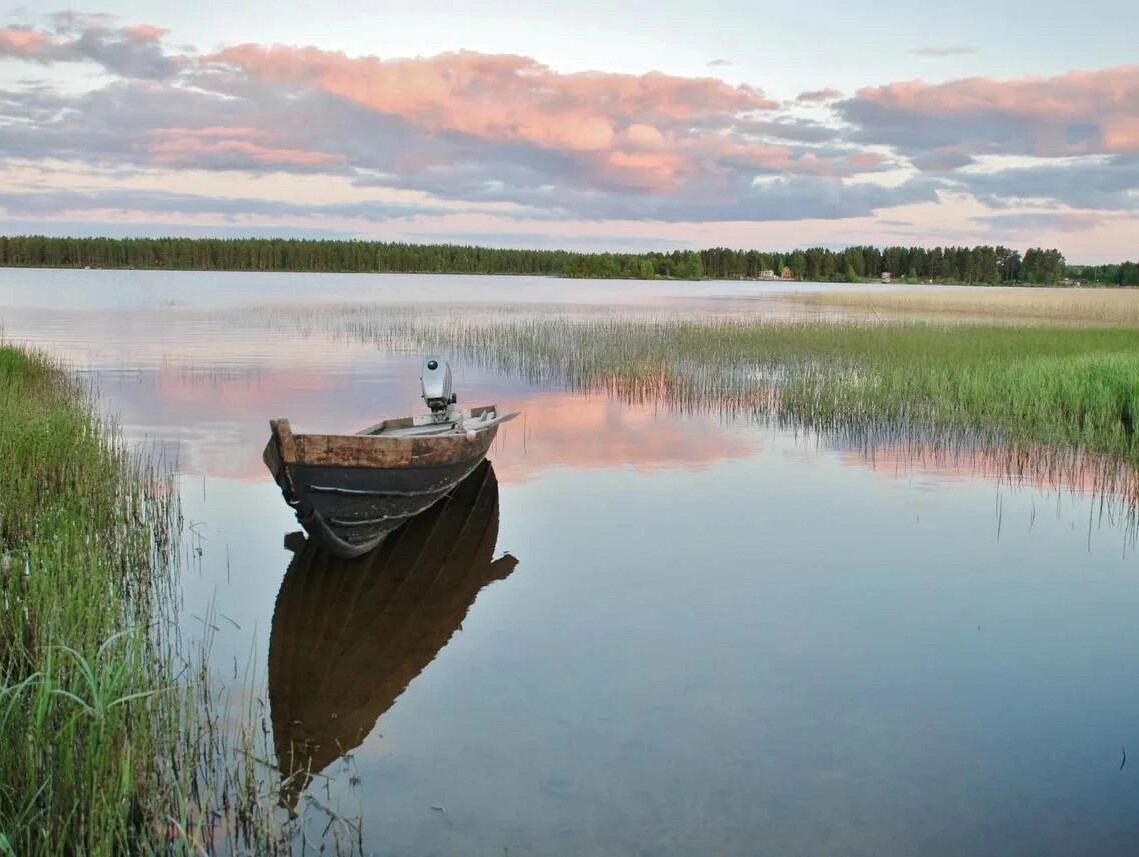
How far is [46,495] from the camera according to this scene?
801cm

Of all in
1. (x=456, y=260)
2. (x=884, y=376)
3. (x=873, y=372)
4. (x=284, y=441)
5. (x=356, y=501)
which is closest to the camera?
(x=284, y=441)

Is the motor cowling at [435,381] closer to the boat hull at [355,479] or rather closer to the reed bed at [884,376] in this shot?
the boat hull at [355,479]

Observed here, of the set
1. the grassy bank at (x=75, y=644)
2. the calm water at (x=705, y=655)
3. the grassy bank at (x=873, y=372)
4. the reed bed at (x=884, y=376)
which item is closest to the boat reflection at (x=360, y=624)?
the calm water at (x=705, y=655)

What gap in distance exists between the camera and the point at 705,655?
6535 millimetres

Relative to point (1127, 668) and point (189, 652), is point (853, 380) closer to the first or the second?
point (1127, 668)

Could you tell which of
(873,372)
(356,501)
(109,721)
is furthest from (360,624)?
(873,372)

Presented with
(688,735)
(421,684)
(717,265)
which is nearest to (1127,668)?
(688,735)

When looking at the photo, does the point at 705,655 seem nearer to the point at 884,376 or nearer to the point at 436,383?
the point at 436,383

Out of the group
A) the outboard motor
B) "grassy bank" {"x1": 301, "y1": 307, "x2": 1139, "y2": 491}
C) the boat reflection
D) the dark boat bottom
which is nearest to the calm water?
the boat reflection

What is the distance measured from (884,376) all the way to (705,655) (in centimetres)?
1185

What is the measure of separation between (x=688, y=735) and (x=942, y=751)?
1303 mm

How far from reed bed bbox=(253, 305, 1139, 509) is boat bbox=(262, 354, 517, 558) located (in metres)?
6.88

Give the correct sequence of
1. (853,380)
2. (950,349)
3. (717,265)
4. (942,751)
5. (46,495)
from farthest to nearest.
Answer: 1. (717,265)
2. (950,349)
3. (853,380)
4. (46,495)
5. (942,751)

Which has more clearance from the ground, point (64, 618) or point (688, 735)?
point (64, 618)
